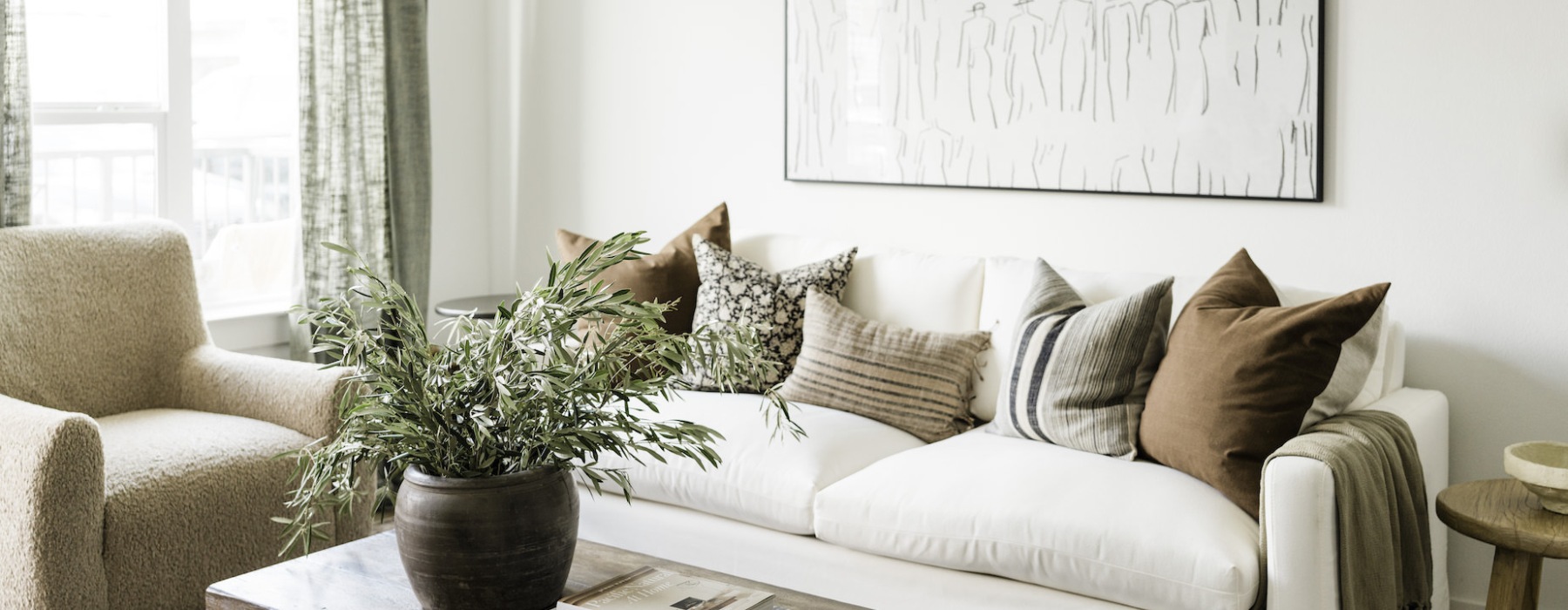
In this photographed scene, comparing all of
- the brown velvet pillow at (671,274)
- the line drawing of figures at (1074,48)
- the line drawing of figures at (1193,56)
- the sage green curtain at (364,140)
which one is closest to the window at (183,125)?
the sage green curtain at (364,140)

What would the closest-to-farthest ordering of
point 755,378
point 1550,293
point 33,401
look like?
point 1550,293
point 33,401
point 755,378

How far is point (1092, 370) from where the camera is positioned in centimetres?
267

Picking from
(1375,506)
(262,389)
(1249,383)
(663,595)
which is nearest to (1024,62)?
(1249,383)

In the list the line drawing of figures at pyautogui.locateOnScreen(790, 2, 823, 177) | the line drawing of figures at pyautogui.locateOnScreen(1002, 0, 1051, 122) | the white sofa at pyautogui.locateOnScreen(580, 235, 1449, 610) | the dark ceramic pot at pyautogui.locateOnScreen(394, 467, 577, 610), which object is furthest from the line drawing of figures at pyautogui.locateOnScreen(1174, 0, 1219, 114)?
the dark ceramic pot at pyautogui.locateOnScreen(394, 467, 577, 610)

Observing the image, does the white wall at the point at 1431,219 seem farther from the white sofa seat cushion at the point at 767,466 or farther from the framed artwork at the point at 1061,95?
the white sofa seat cushion at the point at 767,466

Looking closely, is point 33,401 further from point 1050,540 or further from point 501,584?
point 1050,540

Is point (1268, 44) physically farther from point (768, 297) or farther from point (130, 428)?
point (130, 428)

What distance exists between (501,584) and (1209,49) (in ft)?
7.20

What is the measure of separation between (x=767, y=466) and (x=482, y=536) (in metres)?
1.07

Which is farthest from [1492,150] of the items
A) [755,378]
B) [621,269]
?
[621,269]

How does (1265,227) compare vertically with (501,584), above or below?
above

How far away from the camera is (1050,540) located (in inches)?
91.4

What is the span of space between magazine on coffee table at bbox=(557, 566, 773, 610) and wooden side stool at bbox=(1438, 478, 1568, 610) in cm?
133

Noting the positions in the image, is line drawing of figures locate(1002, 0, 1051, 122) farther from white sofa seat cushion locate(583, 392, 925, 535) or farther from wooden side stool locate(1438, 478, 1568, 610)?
wooden side stool locate(1438, 478, 1568, 610)
